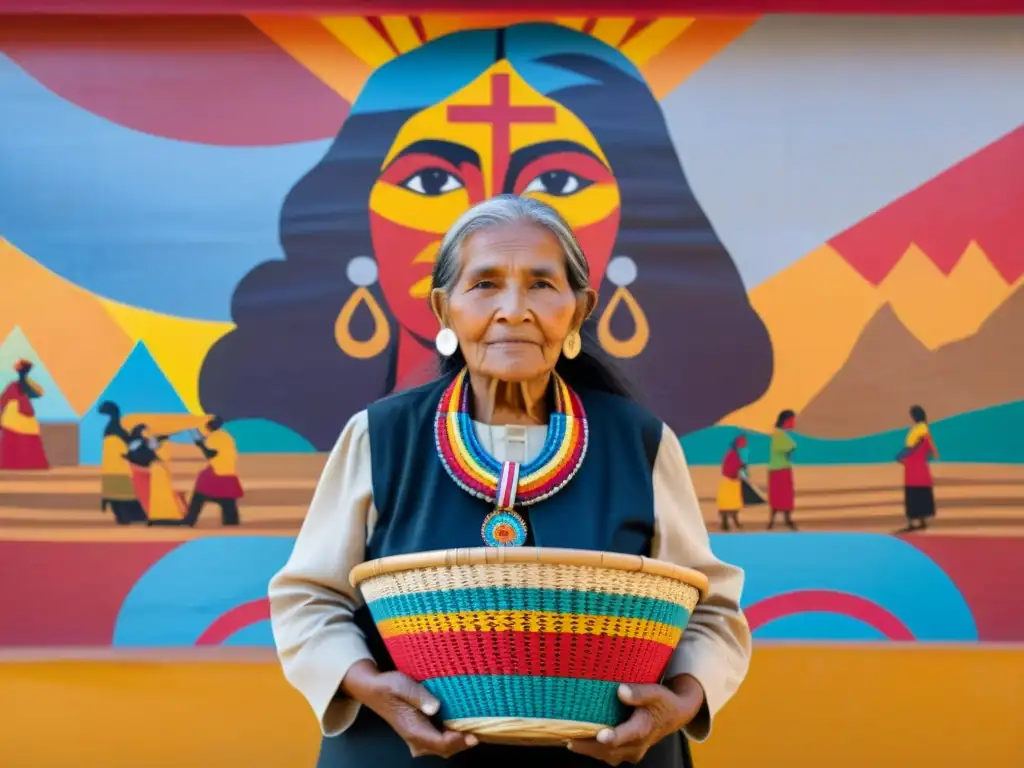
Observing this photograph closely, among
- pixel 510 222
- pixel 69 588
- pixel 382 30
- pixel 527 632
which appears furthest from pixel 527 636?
pixel 382 30

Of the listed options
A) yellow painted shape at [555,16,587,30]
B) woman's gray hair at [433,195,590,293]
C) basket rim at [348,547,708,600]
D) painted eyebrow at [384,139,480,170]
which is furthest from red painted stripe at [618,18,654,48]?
basket rim at [348,547,708,600]

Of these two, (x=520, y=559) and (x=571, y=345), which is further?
(x=571, y=345)

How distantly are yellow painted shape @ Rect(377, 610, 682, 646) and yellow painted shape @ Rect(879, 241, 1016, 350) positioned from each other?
7.46 ft

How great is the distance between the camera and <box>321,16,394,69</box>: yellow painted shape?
3430 mm

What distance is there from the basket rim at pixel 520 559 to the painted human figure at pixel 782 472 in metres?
1.96

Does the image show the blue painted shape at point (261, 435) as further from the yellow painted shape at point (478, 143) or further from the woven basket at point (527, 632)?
the woven basket at point (527, 632)

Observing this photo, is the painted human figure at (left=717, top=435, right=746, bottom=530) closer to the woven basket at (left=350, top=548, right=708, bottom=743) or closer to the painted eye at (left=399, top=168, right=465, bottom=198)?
the painted eye at (left=399, top=168, right=465, bottom=198)

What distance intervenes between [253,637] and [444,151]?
159 cm

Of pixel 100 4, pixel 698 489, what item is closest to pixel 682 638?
pixel 698 489

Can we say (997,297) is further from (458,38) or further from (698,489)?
(458,38)

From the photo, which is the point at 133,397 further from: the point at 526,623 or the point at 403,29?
the point at 526,623

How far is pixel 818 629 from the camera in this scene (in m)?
3.31

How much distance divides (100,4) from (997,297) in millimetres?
2904

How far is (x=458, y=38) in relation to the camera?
343 centimetres
